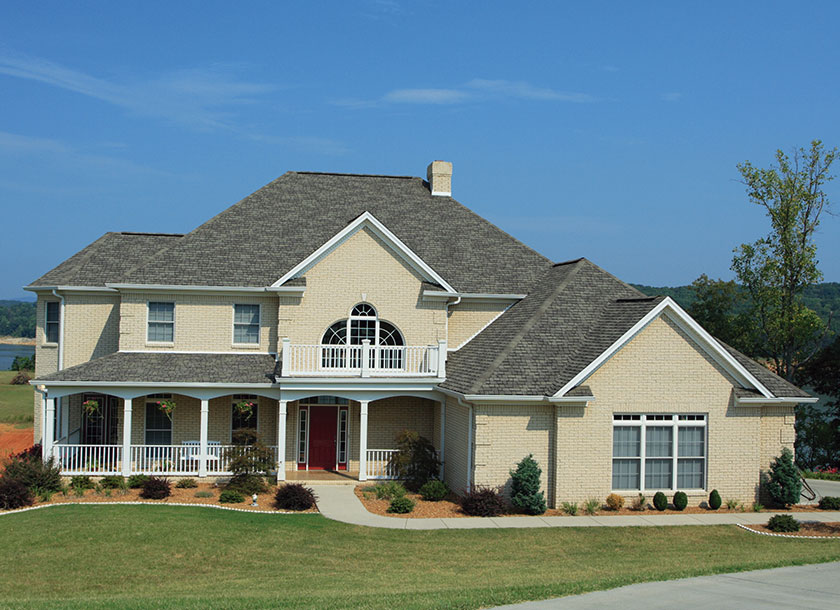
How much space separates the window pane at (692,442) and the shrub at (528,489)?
4361 millimetres

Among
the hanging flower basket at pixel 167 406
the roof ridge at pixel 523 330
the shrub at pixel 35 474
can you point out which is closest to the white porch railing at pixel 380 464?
the roof ridge at pixel 523 330

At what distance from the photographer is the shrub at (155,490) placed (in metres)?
22.4

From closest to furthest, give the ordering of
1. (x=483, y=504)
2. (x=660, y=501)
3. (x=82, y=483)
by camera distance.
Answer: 1. (x=483, y=504)
2. (x=660, y=501)
3. (x=82, y=483)

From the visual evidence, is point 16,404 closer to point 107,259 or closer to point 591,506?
point 107,259

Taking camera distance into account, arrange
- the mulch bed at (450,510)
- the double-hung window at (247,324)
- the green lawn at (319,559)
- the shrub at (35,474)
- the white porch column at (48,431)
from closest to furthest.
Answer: the green lawn at (319,559), the mulch bed at (450,510), the shrub at (35,474), the white porch column at (48,431), the double-hung window at (247,324)

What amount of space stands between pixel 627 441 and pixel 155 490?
1338 centimetres

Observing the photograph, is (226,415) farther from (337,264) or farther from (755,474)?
(755,474)

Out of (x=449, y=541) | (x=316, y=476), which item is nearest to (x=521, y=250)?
(x=316, y=476)

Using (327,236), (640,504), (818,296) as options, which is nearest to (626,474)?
(640,504)

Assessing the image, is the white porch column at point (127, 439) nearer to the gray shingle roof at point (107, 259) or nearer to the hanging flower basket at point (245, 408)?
the hanging flower basket at point (245, 408)

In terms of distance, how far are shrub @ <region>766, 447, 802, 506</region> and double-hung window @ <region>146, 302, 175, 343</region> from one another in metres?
19.3

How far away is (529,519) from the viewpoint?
2077 cm

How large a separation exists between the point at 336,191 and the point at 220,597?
20.8 meters

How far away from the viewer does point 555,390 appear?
21.7 meters
